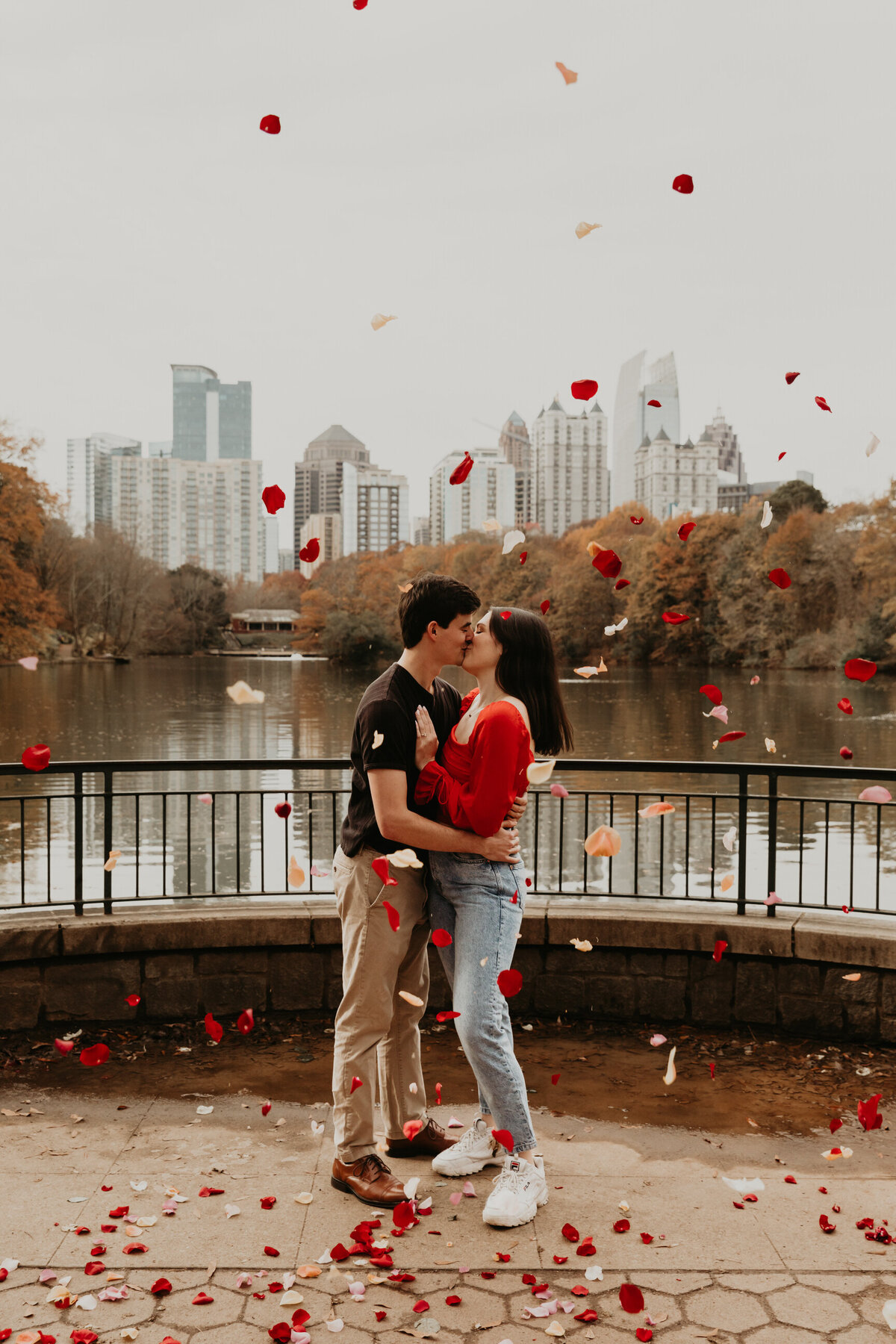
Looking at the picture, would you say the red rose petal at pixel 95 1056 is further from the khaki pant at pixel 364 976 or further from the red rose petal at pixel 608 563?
the red rose petal at pixel 608 563

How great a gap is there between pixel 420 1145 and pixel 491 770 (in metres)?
1.38

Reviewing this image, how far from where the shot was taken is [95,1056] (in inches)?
166

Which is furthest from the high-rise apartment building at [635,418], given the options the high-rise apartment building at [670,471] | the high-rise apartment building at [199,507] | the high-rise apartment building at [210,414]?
the high-rise apartment building at [210,414]

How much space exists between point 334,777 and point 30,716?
41.3ft

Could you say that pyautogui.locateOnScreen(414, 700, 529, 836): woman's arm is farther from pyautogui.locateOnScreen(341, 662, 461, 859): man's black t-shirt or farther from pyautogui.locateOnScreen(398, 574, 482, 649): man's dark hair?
pyautogui.locateOnScreen(398, 574, 482, 649): man's dark hair

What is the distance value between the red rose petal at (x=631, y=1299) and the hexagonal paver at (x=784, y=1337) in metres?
0.25

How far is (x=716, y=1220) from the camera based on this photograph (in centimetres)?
306

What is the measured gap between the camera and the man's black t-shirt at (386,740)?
302 centimetres

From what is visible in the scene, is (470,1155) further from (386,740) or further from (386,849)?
(386,740)

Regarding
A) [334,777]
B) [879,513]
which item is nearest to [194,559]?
[879,513]

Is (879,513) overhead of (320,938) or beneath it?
overhead

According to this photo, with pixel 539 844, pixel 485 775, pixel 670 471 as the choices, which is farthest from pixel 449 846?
pixel 670 471

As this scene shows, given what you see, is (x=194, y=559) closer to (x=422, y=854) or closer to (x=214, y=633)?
(x=214, y=633)

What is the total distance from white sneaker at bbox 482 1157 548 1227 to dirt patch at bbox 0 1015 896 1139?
34.3 inches
